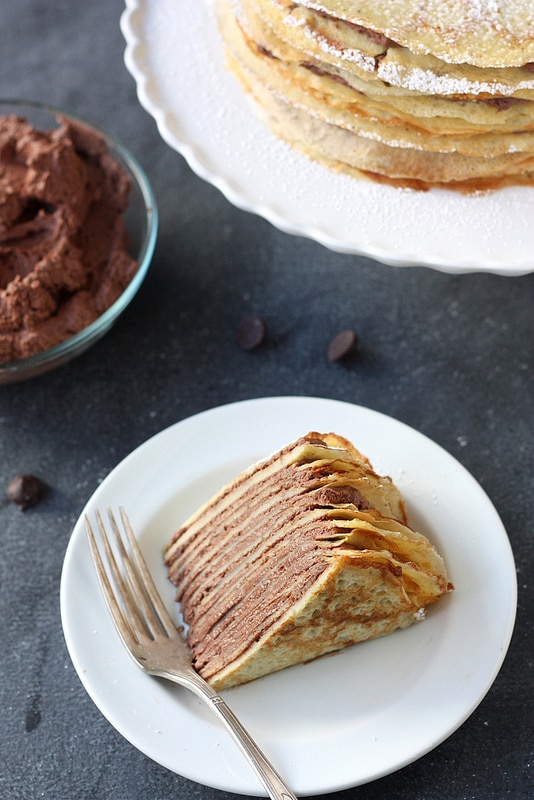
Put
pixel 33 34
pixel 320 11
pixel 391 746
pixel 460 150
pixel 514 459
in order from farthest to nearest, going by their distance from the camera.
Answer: pixel 33 34 < pixel 514 459 < pixel 460 150 < pixel 320 11 < pixel 391 746

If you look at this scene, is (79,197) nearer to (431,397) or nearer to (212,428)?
(212,428)

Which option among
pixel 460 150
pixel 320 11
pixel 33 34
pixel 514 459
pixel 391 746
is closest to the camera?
pixel 391 746

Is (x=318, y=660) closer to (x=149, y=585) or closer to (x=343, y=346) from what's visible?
(x=149, y=585)

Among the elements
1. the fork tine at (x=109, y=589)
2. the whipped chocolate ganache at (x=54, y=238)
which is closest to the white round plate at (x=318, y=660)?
the fork tine at (x=109, y=589)

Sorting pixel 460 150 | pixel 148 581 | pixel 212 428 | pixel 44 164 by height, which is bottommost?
pixel 148 581

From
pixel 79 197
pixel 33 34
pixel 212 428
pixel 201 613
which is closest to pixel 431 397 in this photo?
pixel 212 428

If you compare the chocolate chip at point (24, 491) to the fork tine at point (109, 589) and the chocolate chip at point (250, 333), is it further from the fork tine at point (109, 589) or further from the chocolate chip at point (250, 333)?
the chocolate chip at point (250, 333)

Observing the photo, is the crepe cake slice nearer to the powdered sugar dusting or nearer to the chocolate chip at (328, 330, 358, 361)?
the chocolate chip at (328, 330, 358, 361)
